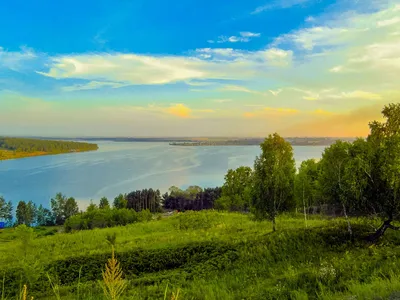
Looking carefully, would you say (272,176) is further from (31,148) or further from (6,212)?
(31,148)

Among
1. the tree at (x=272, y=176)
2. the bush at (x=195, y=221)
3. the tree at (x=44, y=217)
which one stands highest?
the tree at (x=272, y=176)

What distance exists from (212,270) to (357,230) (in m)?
5.65

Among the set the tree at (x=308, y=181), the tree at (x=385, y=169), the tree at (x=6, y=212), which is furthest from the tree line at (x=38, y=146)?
the tree at (x=385, y=169)

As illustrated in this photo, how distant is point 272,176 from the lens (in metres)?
13.5

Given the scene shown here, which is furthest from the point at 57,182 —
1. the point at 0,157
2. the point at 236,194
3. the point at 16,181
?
the point at 0,157

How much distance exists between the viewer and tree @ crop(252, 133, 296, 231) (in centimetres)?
1359

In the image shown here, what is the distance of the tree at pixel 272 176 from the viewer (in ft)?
44.6

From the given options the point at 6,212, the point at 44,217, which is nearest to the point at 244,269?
the point at 44,217

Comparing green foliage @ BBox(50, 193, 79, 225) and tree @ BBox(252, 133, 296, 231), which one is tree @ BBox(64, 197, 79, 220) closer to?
green foliage @ BBox(50, 193, 79, 225)

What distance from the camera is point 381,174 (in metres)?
10.2

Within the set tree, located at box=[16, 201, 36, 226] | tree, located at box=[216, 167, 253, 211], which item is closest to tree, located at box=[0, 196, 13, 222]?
tree, located at box=[16, 201, 36, 226]

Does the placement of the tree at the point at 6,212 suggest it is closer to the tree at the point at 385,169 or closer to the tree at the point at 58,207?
the tree at the point at 58,207

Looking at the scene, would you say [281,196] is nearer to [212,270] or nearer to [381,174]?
[381,174]

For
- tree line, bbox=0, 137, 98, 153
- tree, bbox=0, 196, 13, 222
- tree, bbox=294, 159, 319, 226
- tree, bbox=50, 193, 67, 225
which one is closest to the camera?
tree, bbox=294, 159, 319, 226
